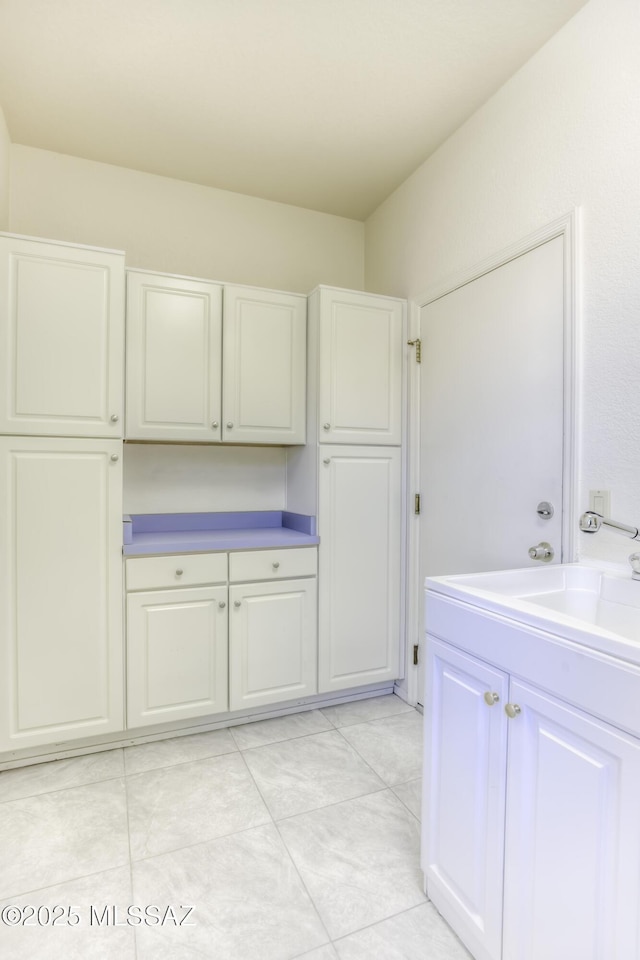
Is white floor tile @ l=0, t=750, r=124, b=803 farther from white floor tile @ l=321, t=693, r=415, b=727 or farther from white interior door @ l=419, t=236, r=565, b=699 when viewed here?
white interior door @ l=419, t=236, r=565, b=699

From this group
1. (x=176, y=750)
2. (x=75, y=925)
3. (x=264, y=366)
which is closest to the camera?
(x=75, y=925)

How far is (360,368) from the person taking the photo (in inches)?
95.8

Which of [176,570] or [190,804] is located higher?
[176,570]

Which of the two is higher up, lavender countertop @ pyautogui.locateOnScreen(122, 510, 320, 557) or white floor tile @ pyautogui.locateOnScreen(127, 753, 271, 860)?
lavender countertop @ pyautogui.locateOnScreen(122, 510, 320, 557)

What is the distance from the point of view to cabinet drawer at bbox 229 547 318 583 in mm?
2227

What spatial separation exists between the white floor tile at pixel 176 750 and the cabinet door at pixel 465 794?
1056 mm

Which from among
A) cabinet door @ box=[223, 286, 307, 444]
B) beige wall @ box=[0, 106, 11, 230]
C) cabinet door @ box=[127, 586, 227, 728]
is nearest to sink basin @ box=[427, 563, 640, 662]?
cabinet door @ box=[127, 586, 227, 728]

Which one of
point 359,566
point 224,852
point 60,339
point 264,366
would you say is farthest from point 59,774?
point 264,366

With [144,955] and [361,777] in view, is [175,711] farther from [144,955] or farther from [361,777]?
[144,955]

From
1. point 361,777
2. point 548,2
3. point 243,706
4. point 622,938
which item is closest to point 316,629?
point 243,706

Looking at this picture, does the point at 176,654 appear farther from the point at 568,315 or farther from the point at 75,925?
the point at 568,315

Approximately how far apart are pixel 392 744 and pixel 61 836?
4.16 feet

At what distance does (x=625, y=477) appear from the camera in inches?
56.8

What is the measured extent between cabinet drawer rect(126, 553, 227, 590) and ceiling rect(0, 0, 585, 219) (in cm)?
189
